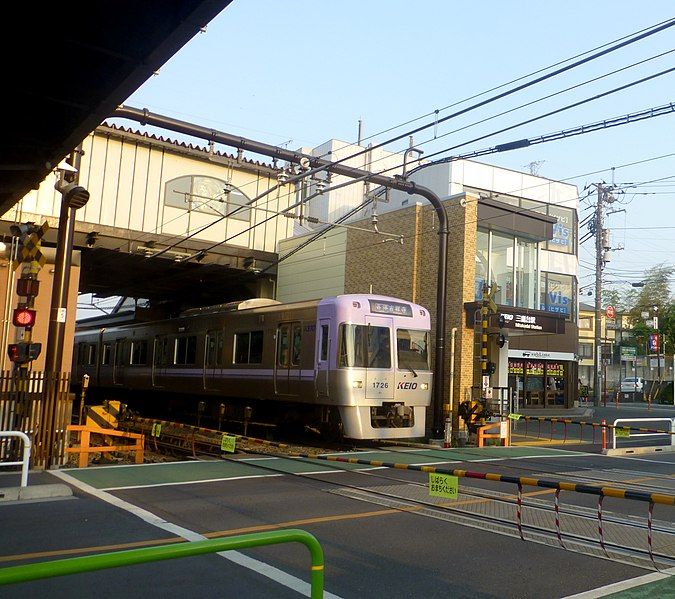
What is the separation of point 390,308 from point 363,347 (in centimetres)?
135

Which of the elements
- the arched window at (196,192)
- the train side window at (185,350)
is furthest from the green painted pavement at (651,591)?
the arched window at (196,192)

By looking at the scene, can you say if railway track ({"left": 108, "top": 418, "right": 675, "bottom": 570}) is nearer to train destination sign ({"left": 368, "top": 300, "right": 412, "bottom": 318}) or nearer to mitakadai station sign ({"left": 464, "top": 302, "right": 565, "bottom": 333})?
train destination sign ({"left": 368, "top": 300, "right": 412, "bottom": 318})

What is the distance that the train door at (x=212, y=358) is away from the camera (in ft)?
64.6

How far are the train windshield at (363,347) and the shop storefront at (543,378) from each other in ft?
67.2

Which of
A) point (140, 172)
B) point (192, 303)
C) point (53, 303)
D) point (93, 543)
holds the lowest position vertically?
point (93, 543)

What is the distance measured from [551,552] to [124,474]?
7133 mm

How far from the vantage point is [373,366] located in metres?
15.6

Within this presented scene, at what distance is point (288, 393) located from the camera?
16625mm

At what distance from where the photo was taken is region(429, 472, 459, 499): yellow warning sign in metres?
6.89

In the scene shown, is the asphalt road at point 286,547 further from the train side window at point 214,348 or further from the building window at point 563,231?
the building window at point 563,231

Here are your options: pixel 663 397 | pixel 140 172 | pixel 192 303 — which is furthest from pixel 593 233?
pixel 140 172

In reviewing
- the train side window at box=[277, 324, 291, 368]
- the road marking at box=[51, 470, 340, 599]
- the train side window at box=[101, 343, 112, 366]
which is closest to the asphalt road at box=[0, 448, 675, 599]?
the road marking at box=[51, 470, 340, 599]

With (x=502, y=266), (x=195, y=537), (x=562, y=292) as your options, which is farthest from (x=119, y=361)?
(x=562, y=292)

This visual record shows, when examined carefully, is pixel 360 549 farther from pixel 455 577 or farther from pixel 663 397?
pixel 663 397
